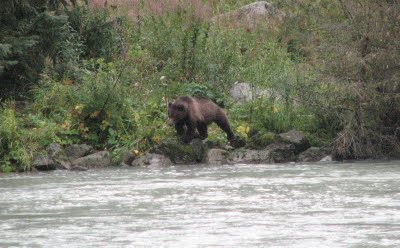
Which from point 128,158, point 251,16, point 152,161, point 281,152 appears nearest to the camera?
point 152,161

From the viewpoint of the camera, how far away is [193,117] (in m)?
18.0

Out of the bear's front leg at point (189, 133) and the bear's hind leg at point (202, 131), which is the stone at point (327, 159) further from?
the bear's front leg at point (189, 133)

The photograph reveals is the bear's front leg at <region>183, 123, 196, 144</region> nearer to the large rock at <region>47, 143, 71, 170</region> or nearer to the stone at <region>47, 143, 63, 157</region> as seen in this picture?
the large rock at <region>47, 143, 71, 170</region>

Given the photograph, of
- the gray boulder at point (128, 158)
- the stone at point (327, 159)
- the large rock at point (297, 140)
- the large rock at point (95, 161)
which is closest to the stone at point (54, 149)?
the large rock at point (95, 161)

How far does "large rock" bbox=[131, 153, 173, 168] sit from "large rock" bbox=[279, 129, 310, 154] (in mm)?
2329

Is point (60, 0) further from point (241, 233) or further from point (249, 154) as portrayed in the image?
point (241, 233)

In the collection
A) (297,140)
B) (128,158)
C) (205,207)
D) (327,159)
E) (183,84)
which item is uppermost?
(183,84)

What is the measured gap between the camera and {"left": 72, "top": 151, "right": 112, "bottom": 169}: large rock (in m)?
17.4

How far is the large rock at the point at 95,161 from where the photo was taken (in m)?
17.4

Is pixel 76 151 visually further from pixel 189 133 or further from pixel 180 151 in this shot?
pixel 189 133

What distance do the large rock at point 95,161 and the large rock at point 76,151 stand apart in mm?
219

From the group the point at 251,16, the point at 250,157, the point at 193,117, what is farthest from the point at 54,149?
the point at 251,16

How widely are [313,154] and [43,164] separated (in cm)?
502

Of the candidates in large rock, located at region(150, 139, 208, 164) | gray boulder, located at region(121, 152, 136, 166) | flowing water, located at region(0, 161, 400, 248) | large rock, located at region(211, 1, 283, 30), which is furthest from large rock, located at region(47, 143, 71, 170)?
large rock, located at region(211, 1, 283, 30)
